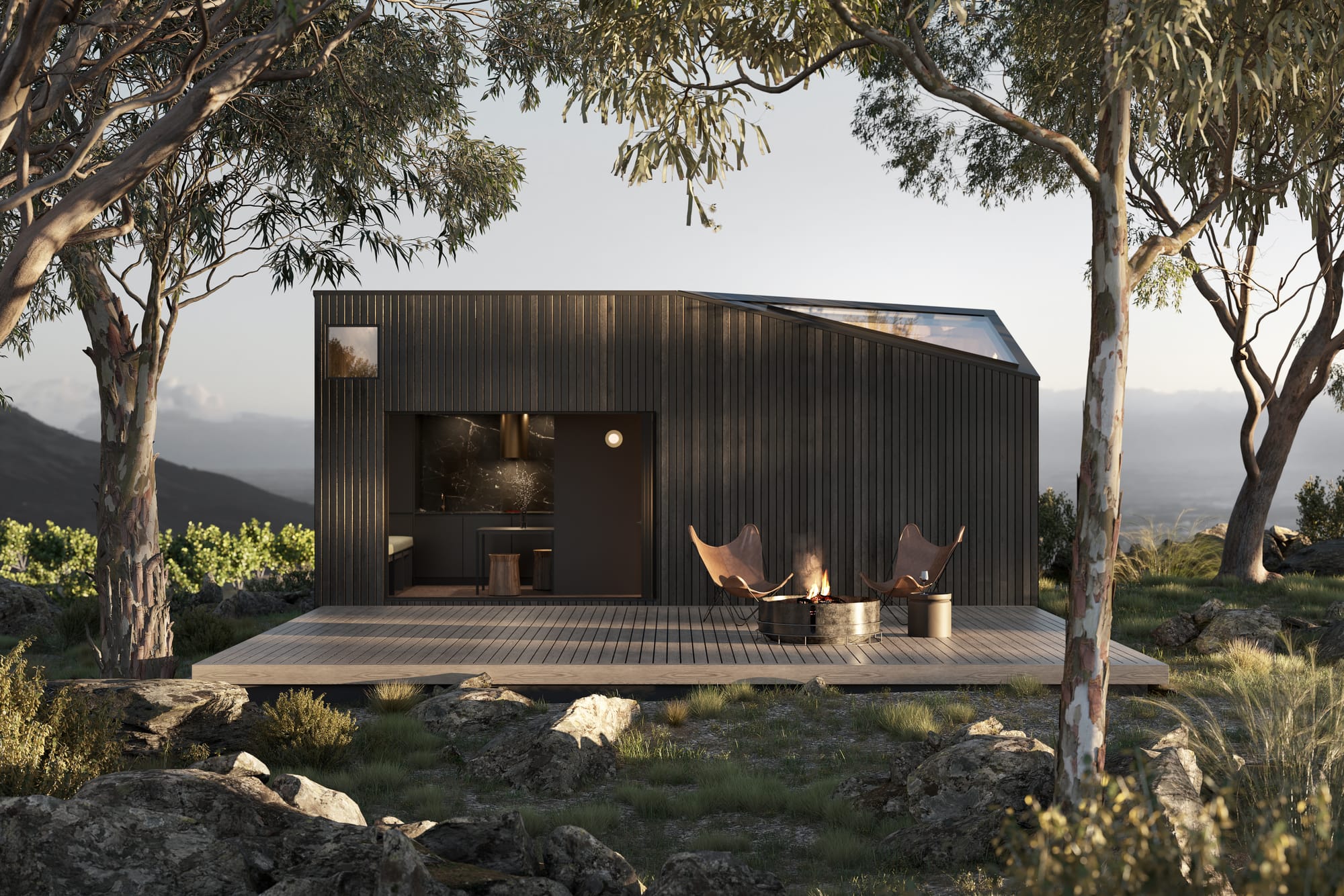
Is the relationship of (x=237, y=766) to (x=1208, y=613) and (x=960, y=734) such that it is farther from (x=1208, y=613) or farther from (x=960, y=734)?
(x=1208, y=613)

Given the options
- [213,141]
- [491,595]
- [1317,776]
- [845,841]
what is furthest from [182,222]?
[1317,776]

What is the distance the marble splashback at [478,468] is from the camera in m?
13.2

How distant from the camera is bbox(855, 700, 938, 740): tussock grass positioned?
630cm

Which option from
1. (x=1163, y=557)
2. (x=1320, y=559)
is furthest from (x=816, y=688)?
(x=1320, y=559)

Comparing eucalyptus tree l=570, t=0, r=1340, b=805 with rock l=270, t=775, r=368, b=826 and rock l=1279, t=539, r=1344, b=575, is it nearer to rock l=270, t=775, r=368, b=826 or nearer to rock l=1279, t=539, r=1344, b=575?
rock l=270, t=775, r=368, b=826

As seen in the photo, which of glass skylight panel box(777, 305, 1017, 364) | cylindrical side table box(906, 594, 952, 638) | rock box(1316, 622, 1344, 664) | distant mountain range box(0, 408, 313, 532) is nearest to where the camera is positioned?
cylindrical side table box(906, 594, 952, 638)

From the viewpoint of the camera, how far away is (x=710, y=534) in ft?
34.1

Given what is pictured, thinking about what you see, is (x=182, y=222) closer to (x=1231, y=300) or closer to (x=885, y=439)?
(x=885, y=439)

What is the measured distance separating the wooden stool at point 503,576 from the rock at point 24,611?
410 centimetres

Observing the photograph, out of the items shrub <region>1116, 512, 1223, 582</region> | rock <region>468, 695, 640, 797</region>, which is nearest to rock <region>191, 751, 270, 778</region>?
rock <region>468, 695, 640, 797</region>

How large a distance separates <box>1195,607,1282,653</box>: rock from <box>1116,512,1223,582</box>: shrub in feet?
13.1

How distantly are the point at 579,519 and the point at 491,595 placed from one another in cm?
132

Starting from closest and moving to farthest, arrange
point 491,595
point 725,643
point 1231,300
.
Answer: point 725,643, point 491,595, point 1231,300

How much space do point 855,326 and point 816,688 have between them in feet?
14.6
